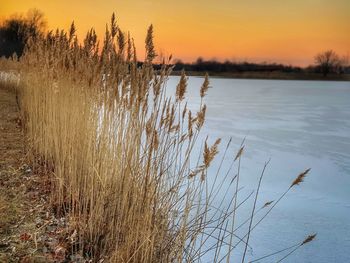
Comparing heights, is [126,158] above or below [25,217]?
above

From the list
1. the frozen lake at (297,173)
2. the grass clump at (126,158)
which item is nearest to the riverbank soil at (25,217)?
the grass clump at (126,158)

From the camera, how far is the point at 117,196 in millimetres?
2080

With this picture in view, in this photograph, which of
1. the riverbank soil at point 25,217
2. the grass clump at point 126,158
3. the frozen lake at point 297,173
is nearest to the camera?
the grass clump at point 126,158

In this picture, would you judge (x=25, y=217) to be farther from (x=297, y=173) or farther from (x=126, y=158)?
(x=297, y=173)

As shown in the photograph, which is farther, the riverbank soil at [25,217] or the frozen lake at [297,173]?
the frozen lake at [297,173]

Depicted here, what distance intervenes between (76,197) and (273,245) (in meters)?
1.48

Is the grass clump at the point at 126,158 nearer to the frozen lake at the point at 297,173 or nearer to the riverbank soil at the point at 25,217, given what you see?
the riverbank soil at the point at 25,217

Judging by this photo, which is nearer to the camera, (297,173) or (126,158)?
(126,158)

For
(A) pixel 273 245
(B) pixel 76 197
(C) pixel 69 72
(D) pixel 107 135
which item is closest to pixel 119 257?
(B) pixel 76 197

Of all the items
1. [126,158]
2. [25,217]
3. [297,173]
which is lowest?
[297,173]

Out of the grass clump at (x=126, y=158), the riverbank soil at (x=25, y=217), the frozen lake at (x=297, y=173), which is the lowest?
the frozen lake at (x=297, y=173)

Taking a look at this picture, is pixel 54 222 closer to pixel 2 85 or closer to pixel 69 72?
pixel 69 72

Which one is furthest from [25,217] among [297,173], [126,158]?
[297,173]

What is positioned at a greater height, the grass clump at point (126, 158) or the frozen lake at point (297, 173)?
the grass clump at point (126, 158)
